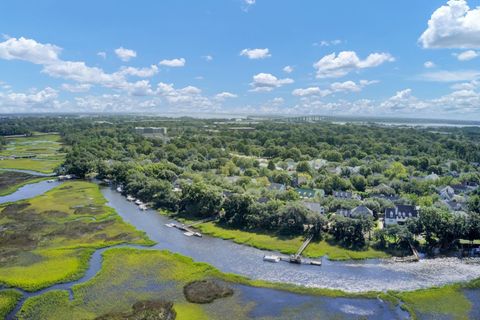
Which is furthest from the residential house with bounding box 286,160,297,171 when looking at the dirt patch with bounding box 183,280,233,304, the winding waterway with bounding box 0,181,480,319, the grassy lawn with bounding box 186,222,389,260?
the dirt patch with bounding box 183,280,233,304

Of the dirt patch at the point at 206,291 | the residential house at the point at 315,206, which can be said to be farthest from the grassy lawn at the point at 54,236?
the residential house at the point at 315,206

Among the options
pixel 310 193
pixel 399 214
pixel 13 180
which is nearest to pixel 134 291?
pixel 399 214

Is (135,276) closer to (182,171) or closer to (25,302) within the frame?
(25,302)

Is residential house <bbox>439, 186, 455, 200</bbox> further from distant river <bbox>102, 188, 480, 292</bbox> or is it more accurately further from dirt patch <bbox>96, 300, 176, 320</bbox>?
dirt patch <bbox>96, 300, 176, 320</bbox>

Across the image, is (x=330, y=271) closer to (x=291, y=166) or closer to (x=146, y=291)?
(x=146, y=291)

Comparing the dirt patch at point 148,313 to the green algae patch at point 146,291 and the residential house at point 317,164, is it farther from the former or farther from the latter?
the residential house at point 317,164

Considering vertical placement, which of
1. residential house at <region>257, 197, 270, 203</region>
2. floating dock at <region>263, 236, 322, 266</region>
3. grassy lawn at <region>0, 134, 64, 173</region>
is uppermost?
residential house at <region>257, 197, 270, 203</region>

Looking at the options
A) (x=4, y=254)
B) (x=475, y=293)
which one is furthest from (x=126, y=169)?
(x=475, y=293)
